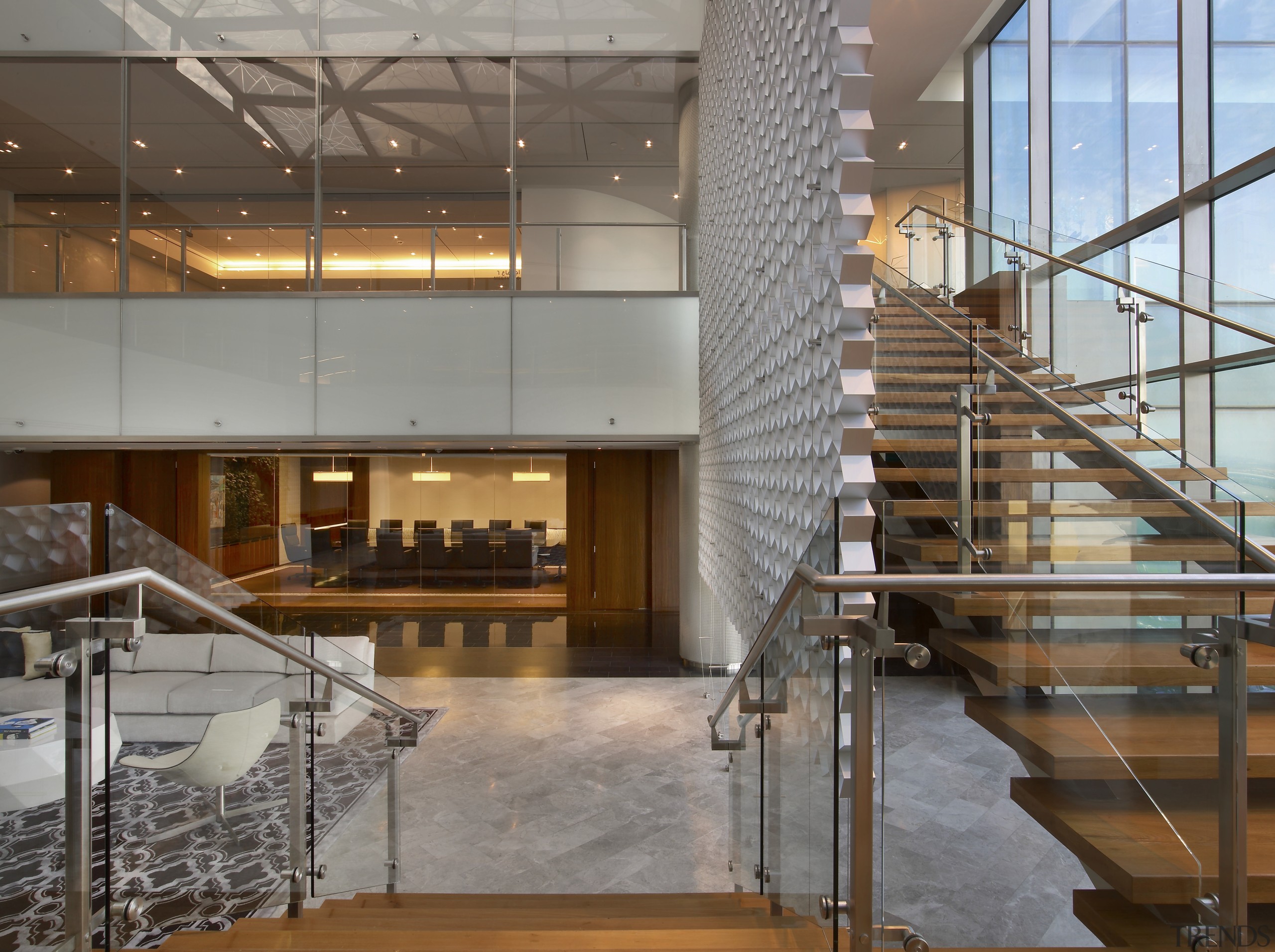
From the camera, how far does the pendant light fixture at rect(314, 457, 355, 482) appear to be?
9.39m

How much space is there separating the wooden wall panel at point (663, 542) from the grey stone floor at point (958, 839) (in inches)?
334

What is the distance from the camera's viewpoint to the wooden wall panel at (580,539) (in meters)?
9.77

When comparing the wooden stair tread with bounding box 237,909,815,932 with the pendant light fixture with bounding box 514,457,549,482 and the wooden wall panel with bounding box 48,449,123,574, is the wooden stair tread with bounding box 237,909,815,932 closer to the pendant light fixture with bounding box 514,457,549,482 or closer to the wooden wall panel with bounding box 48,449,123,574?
the pendant light fixture with bounding box 514,457,549,482

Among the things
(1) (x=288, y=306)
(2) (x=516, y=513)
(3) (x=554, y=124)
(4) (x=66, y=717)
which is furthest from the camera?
(2) (x=516, y=513)

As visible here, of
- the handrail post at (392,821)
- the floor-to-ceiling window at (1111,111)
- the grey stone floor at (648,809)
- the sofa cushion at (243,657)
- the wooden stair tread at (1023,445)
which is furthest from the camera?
the floor-to-ceiling window at (1111,111)

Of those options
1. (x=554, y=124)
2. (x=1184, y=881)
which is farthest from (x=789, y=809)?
(x=554, y=124)

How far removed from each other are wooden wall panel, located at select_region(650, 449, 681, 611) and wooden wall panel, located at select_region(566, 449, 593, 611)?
91 centimetres

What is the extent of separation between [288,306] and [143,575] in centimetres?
576

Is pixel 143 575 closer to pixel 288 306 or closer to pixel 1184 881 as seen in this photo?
pixel 1184 881

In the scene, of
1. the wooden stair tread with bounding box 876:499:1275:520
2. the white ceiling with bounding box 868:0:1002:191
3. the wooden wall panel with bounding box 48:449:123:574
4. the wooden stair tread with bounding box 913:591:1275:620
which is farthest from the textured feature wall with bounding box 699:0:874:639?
the wooden wall panel with bounding box 48:449:123:574

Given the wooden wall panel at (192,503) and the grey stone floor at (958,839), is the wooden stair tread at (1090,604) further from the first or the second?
the wooden wall panel at (192,503)

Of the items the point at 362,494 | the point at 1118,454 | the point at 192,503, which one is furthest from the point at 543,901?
the point at 192,503

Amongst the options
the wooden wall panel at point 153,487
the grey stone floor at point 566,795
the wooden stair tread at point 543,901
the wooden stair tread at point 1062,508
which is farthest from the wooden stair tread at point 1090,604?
the wooden wall panel at point 153,487

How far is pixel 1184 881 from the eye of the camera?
1.17 meters
